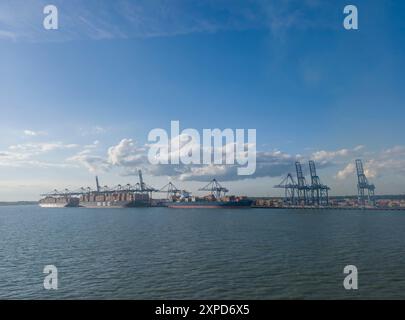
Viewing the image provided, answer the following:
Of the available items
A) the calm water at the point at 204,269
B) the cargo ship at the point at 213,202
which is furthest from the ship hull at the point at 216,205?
the calm water at the point at 204,269

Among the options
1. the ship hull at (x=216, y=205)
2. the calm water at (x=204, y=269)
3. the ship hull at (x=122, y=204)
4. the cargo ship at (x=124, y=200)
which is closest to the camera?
the calm water at (x=204, y=269)

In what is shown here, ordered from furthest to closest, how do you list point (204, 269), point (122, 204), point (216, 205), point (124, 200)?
1. point (124, 200)
2. point (122, 204)
3. point (216, 205)
4. point (204, 269)

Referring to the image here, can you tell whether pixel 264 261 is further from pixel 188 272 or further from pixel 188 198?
pixel 188 198

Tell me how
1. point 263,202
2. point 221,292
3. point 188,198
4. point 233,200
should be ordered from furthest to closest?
1. point 263,202
2. point 188,198
3. point 233,200
4. point 221,292

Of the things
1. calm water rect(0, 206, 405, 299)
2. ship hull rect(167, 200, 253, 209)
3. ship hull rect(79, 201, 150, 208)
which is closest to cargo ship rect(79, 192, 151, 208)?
ship hull rect(79, 201, 150, 208)

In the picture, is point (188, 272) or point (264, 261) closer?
point (188, 272)

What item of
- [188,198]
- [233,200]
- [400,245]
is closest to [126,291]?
[400,245]

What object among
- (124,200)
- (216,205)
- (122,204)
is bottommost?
(216,205)

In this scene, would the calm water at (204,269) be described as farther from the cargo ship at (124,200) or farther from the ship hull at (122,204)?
the cargo ship at (124,200)

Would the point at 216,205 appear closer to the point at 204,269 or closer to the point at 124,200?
the point at 124,200

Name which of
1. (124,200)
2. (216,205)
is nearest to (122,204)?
(124,200)

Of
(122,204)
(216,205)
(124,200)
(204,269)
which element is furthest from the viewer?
(124,200)
